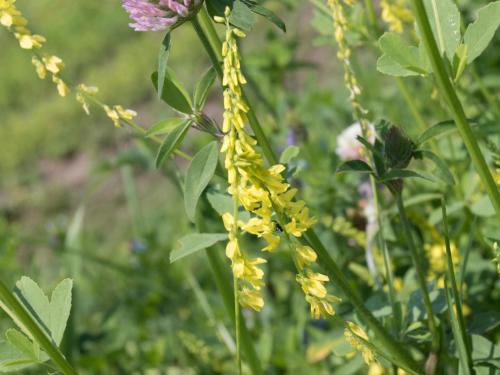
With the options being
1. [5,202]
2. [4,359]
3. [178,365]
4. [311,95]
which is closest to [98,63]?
[5,202]

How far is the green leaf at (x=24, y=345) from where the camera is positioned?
857mm

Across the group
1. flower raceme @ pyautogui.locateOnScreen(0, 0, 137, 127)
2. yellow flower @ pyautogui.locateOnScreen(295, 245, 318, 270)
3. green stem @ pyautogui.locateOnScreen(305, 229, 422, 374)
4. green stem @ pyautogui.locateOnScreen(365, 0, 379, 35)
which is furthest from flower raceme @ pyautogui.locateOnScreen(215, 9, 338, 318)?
green stem @ pyautogui.locateOnScreen(365, 0, 379, 35)

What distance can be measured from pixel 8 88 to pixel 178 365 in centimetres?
385

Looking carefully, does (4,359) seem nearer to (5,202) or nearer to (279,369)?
(279,369)

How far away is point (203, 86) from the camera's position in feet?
2.94

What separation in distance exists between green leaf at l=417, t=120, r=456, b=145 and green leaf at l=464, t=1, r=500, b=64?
0.08m

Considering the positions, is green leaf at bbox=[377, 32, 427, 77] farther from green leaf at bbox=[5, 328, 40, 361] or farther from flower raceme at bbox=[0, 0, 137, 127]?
green leaf at bbox=[5, 328, 40, 361]

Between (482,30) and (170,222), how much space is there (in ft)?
6.79

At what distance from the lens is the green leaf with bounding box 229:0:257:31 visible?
0.81m

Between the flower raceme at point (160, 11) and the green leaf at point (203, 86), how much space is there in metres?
0.08

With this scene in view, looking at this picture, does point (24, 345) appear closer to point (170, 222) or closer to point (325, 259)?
point (325, 259)

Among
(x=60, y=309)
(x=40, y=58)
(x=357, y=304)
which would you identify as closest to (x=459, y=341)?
(x=357, y=304)

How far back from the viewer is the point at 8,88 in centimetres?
535

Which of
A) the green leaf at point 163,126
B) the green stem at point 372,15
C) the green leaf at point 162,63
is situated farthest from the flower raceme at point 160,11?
the green stem at point 372,15
